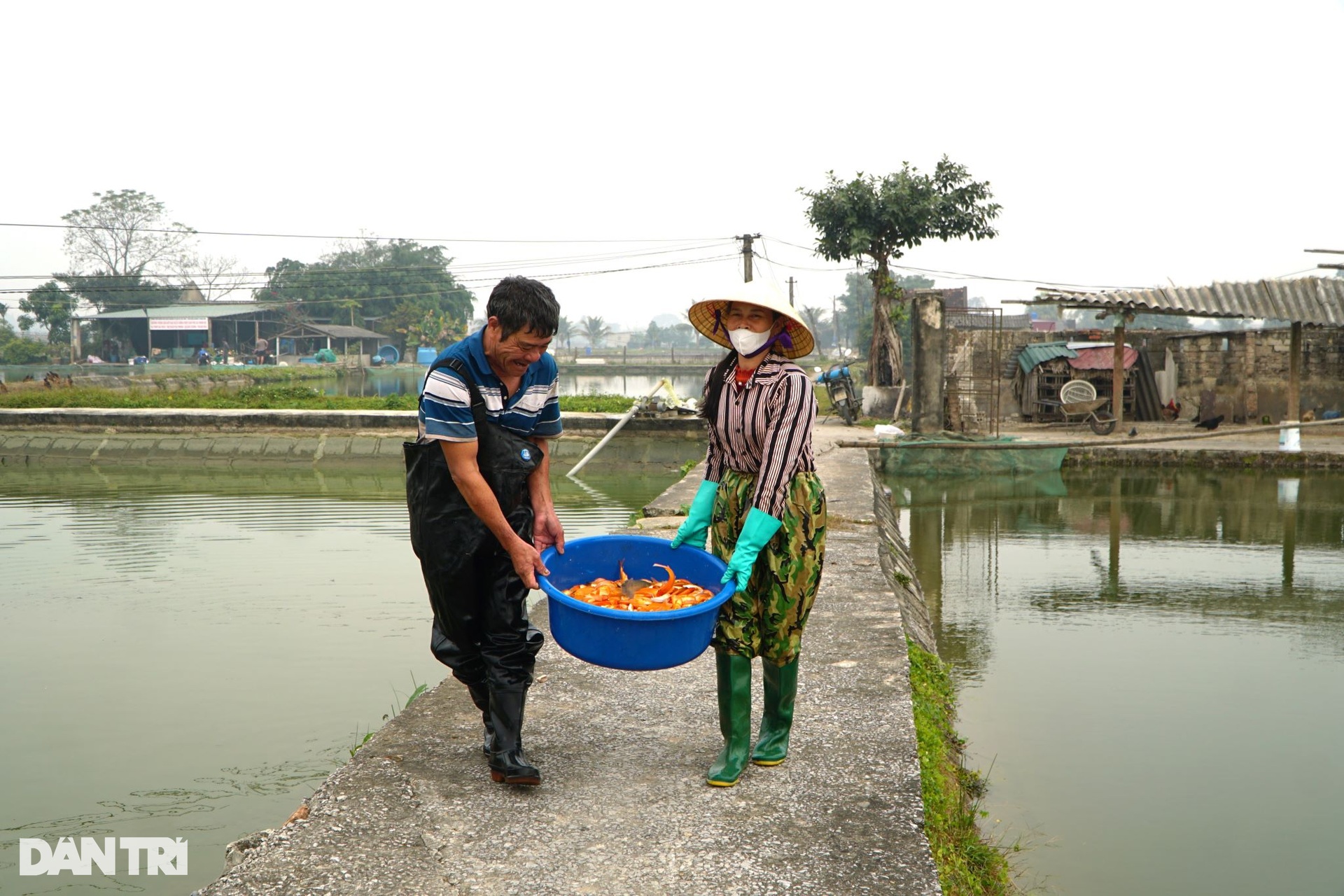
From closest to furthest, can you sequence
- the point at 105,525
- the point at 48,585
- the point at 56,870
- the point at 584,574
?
the point at 584,574, the point at 56,870, the point at 48,585, the point at 105,525

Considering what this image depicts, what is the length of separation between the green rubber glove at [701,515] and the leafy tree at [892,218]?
15.6 metres

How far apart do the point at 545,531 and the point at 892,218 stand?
16.3m

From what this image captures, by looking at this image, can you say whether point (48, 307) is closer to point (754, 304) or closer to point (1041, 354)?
point (1041, 354)

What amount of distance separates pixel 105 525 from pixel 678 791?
8.84m

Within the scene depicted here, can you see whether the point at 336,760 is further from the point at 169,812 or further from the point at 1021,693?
the point at 1021,693

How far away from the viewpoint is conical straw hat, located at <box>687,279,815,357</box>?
2715mm

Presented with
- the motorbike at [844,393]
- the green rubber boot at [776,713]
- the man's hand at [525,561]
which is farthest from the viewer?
the motorbike at [844,393]

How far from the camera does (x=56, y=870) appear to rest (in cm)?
336

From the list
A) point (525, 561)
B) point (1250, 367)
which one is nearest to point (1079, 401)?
point (1250, 367)

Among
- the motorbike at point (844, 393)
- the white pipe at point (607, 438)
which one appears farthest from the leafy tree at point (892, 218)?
the white pipe at point (607, 438)

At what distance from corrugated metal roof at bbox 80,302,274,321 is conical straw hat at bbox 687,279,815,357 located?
149 feet

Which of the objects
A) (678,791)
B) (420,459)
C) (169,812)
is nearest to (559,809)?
(678,791)

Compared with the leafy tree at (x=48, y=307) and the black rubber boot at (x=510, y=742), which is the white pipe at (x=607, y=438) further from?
the leafy tree at (x=48, y=307)

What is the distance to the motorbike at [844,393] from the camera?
16.5m
